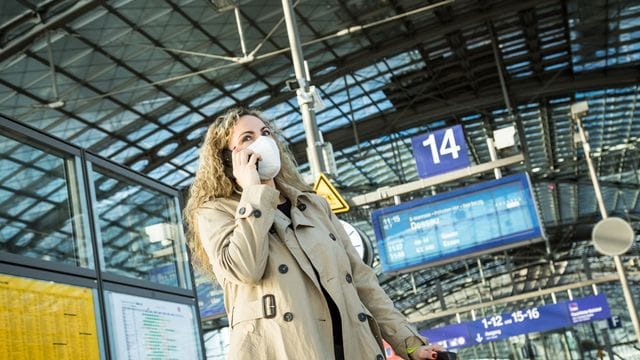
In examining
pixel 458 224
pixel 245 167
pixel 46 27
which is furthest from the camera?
pixel 46 27

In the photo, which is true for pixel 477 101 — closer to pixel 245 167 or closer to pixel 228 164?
pixel 228 164

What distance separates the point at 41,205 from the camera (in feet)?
13.2

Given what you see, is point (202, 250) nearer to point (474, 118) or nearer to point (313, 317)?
point (313, 317)

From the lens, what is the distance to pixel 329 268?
8.07ft

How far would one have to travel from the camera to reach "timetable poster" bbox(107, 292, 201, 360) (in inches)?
172

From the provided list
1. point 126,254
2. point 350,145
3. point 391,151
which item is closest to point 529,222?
point 126,254

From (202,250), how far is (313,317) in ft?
1.85

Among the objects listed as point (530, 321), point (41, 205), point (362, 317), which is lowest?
point (362, 317)

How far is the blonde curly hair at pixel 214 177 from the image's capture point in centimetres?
269

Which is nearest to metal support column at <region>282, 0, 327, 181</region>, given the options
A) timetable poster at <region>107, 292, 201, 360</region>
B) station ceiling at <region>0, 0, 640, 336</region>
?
timetable poster at <region>107, 292, 201, 360</region>

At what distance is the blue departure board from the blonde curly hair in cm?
1186

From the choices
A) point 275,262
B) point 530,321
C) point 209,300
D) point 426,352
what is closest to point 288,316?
point 275,262

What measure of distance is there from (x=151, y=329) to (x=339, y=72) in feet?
64.8

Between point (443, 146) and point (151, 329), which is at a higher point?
point (443, 146)
